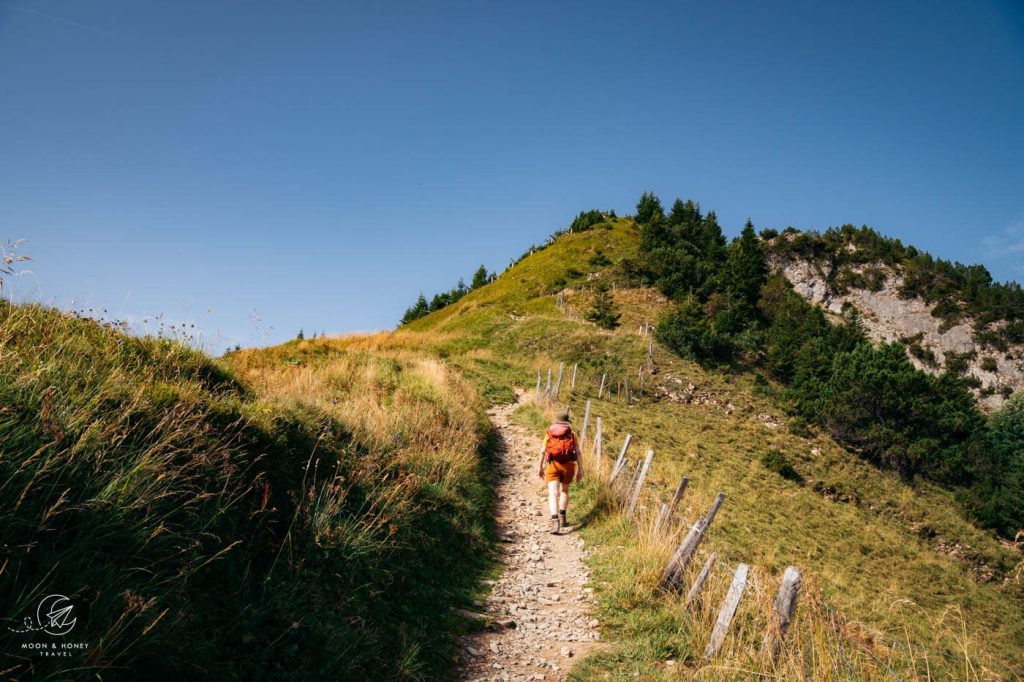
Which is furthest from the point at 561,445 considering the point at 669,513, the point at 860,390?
the point at 860,390

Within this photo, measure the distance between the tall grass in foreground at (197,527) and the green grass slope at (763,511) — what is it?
2.45 m

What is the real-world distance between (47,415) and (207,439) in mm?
1289

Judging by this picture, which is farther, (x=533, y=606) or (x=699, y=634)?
(x=533, y=606)

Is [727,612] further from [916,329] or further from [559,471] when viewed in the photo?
[916,329]

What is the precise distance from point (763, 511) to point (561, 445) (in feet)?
48.7

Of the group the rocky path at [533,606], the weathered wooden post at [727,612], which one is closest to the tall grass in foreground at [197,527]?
the rocky path at [533,606]

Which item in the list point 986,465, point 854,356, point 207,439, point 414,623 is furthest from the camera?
point 854,356

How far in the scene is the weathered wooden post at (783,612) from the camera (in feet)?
14.1

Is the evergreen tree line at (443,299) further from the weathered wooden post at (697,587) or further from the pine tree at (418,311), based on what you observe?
the weathered wooden post at (697,587)

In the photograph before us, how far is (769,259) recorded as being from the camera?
75.2 m

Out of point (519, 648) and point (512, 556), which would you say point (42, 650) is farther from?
point (512, 556)

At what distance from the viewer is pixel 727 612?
4.65m

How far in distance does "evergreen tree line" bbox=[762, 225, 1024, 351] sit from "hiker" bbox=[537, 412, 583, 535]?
7682 cm

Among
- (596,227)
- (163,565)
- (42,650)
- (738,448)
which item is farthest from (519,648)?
(596,227)
